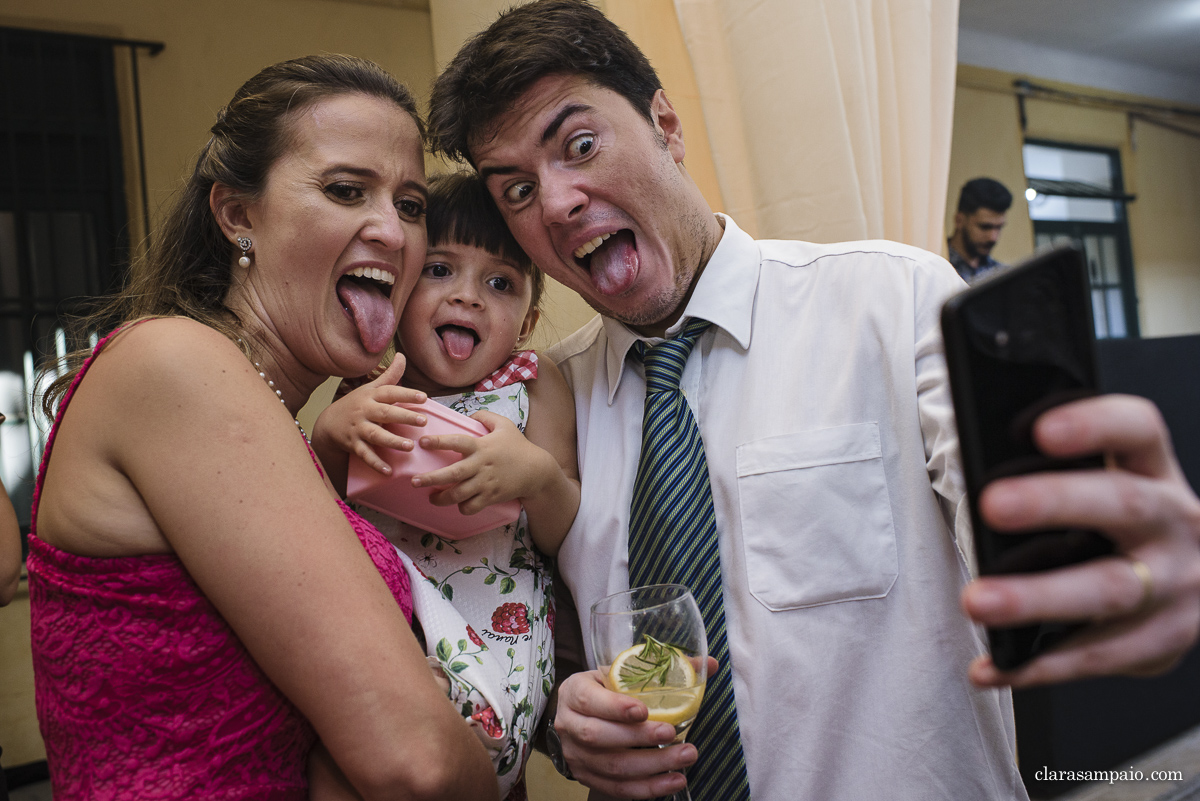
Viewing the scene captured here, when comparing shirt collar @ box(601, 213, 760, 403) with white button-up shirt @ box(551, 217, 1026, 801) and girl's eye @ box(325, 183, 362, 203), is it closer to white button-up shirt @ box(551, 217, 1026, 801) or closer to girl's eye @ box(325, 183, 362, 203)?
white button-up shirt @ box(551, 217, 1026, 801)

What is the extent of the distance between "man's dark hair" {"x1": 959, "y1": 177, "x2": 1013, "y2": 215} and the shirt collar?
3745 millimetres

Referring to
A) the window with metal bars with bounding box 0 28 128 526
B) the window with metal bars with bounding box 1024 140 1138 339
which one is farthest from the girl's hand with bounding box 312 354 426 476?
the window with metal bars with bounding box 1024 140 1138 339

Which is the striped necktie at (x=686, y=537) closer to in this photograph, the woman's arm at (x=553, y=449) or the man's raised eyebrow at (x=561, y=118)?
the woman's arm at (x=553, y=449)

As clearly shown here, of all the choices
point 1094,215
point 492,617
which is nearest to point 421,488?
point 492,617

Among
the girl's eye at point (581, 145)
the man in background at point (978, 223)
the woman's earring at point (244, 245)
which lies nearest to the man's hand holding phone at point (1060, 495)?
the girl's eye at point (581, 145)

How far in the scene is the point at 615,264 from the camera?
1.45m

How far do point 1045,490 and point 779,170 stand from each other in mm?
1346

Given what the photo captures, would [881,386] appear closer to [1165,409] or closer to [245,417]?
[245,417]

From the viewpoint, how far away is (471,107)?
148cm

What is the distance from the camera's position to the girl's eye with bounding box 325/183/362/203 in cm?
128

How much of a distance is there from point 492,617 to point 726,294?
26.9 inches

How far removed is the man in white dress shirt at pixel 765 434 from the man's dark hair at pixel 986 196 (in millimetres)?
3697

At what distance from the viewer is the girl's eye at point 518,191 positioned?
1486mm

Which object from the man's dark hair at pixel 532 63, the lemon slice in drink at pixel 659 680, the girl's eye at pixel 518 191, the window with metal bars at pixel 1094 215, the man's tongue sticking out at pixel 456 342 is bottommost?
the lemon slice in drink at pixel 659 680
